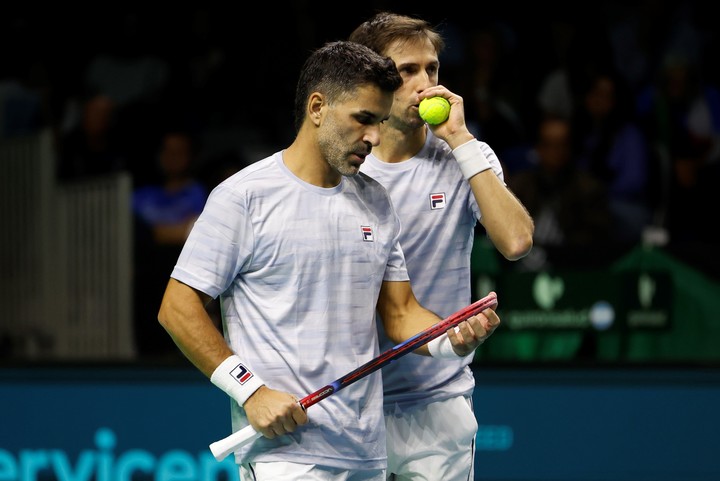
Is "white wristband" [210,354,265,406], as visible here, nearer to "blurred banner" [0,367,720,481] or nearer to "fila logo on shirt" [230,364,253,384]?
"fila logo on shirt" [230,364,253,384]

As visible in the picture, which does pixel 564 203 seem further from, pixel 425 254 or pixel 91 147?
pixel 425 254

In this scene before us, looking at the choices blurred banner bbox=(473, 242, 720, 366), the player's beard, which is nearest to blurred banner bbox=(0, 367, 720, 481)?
blurred banner bbox=(473, 242, 720, 366)

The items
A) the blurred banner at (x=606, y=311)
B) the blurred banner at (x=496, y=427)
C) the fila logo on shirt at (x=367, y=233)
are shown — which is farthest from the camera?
the blurred banner at (x=606, y=311)

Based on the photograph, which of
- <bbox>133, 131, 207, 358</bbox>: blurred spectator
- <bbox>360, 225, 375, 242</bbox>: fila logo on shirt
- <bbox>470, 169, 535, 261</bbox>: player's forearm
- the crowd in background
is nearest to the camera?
<bbox>360, 225, 375, 242</bbox>: fila logo on shirt

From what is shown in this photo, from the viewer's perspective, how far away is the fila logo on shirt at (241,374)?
3.54 metres

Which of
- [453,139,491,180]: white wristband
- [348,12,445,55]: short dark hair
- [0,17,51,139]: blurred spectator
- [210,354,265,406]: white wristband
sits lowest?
[210,354,265,406]: white wristband

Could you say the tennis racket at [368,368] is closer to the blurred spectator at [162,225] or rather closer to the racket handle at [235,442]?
the racket handle at [235,442]

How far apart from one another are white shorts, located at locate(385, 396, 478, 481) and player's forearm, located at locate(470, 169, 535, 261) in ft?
2.02

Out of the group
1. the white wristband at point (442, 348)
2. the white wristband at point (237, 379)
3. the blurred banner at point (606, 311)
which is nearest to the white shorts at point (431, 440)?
the white wristband at point (442, 348)

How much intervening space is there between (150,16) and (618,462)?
18.8ft

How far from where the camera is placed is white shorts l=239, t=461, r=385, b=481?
3586 millimetres

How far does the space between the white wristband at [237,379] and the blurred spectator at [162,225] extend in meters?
3.67

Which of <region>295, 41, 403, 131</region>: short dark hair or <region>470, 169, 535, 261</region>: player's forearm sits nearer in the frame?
<region>295, 41, 403, 131</region>: short dark hair

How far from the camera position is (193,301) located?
11.7 ft
